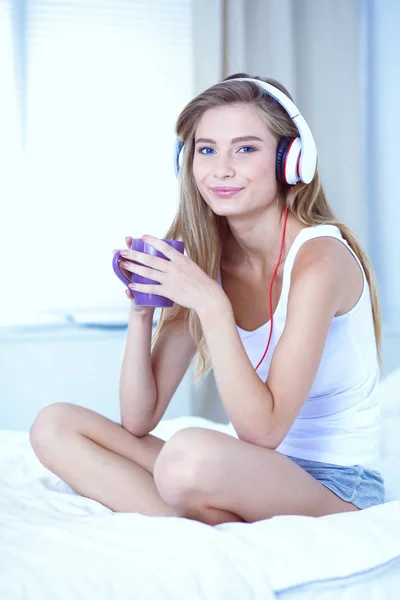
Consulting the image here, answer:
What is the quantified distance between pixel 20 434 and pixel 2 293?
1101 millimetres

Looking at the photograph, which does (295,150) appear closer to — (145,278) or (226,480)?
(145,278)

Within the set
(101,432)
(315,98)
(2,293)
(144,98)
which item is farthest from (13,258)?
(101,432)

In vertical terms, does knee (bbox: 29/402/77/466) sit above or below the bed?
above

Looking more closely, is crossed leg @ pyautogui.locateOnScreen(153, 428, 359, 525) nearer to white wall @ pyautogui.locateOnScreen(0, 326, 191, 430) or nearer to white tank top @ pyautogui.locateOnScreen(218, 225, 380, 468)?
white tank top @ pyautogui.locateOnScreen(218, 225, 380, 468)

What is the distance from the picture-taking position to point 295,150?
1459 mm

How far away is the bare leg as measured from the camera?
1.39m

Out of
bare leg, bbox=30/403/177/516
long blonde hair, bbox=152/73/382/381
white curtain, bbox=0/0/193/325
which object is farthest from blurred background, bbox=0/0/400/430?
bare leg, bbox=30/403/177/516

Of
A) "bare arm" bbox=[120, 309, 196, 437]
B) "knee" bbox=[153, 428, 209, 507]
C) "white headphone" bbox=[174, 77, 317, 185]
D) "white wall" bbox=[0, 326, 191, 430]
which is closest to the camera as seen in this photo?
"knee" bbox=[153, 428, 209, 507]

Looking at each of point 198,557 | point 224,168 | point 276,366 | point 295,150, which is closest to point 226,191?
point 224,168

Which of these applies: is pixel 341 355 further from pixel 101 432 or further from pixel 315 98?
pixel 315 98

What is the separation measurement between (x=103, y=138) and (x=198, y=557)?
7.19 feet

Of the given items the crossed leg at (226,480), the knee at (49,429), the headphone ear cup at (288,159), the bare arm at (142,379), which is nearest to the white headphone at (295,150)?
the headphone ear cup at (288,159)

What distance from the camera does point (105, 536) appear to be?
1128mm

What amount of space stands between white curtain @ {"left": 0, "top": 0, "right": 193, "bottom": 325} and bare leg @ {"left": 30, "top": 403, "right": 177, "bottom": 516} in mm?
1500
